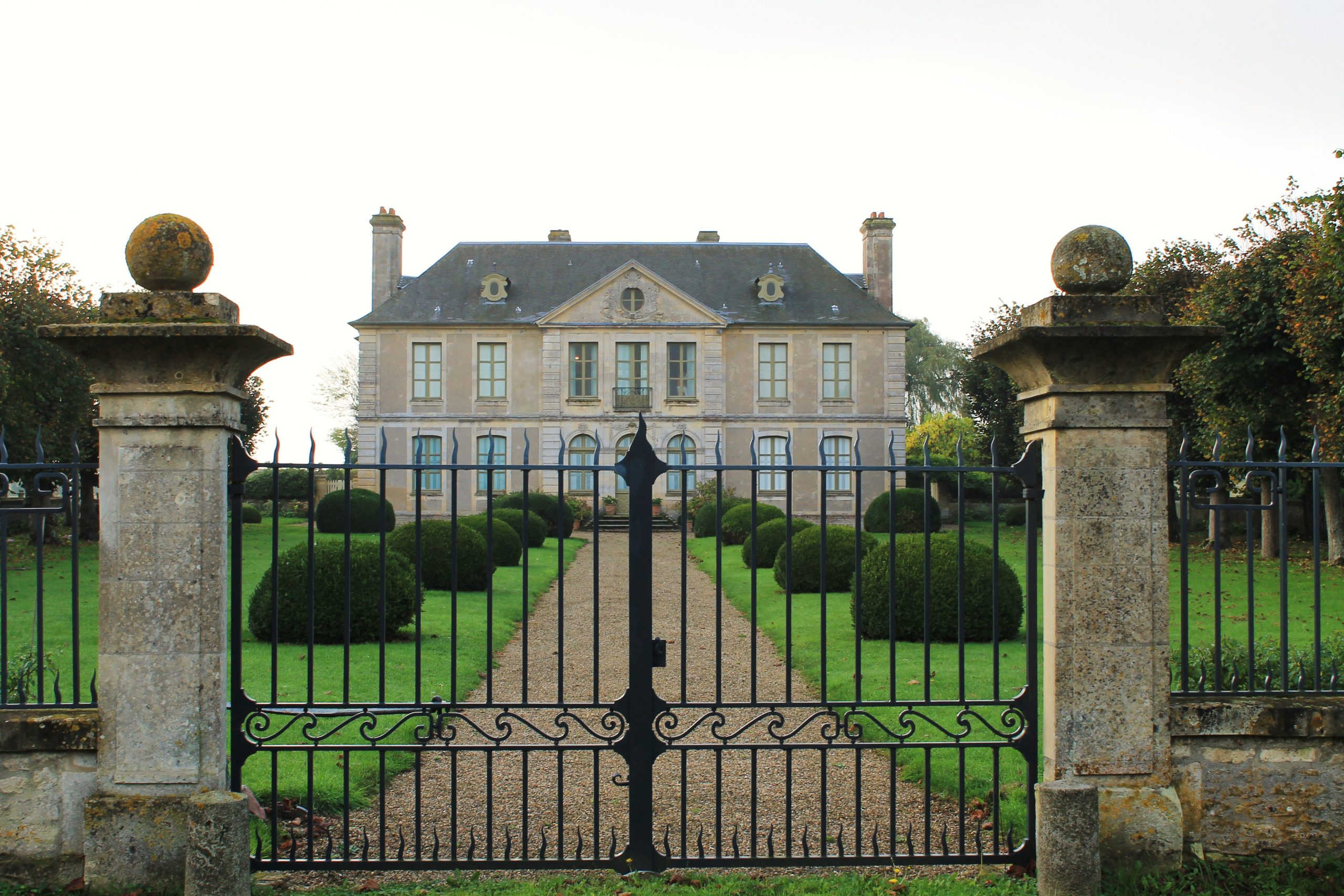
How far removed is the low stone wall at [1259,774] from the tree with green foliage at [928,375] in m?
42.3

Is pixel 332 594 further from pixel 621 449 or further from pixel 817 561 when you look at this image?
pixel 621 449

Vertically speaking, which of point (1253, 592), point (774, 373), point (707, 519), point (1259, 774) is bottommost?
point (707, 519)

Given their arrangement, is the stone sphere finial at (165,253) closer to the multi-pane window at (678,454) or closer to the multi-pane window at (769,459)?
the multi-pane window at (769,459)

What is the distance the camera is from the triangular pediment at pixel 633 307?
28.3m

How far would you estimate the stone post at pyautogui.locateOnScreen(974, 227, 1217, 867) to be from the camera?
354 cm

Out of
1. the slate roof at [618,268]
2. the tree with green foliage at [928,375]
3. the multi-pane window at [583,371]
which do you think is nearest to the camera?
the slate roof at [618,268]

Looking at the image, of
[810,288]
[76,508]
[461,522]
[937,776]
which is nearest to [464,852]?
[76,508]

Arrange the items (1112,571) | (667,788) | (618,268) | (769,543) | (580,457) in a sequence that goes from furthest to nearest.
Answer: (618,268), (580,457), (769,543), (667,788), (1112,571)

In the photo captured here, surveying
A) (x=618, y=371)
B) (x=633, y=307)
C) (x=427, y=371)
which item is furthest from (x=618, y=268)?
(x=427, y=371)

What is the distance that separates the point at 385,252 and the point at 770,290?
1149 centimetres

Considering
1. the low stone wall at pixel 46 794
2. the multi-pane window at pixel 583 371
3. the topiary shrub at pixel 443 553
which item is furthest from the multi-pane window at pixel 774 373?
the low stone wall at pixel 46 794

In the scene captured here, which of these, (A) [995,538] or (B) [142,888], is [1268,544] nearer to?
(A) [995,538]

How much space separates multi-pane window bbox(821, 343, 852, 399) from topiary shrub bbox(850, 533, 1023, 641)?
20.3 meters

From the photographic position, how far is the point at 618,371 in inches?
1129
